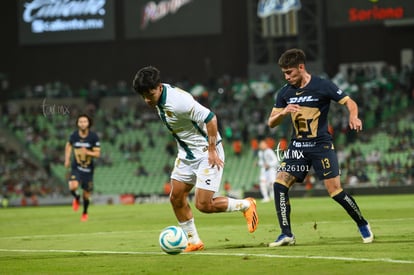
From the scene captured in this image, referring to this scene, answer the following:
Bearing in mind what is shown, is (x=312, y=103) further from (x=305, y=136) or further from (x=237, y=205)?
(x=237, y=205)

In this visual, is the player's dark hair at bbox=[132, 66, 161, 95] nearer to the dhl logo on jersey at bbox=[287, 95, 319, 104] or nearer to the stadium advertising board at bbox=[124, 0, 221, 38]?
the dhl logo on jersey at bbox=[287, 95, 319, 104]

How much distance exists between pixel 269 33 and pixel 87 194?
85.4 ft

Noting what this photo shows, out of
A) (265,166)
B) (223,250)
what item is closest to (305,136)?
(223,250)

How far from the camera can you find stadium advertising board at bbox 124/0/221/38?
51.8 m

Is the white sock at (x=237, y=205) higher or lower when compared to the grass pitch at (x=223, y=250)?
higher

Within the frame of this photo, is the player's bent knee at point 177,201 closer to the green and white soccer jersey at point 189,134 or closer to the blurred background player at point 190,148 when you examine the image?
the blurred background player at point 190,148

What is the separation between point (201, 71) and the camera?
5422 cm

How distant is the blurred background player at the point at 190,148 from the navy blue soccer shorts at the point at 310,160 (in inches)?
29.8

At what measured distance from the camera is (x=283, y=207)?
41.6 ft

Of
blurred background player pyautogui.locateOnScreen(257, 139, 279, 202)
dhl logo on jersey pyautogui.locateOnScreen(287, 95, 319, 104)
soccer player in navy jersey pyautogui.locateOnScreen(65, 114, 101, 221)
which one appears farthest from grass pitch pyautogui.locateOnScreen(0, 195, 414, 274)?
blurred background player pyautogui.locateOnScreen(257, 139, 279, 202)

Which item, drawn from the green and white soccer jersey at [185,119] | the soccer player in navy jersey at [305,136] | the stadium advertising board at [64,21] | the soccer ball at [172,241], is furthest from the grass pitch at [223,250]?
the stadium advertising board at [64,21]

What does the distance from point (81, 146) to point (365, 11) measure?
27.5 metres

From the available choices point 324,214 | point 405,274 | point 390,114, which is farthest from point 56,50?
point 405,274

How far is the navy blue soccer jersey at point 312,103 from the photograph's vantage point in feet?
41.0
